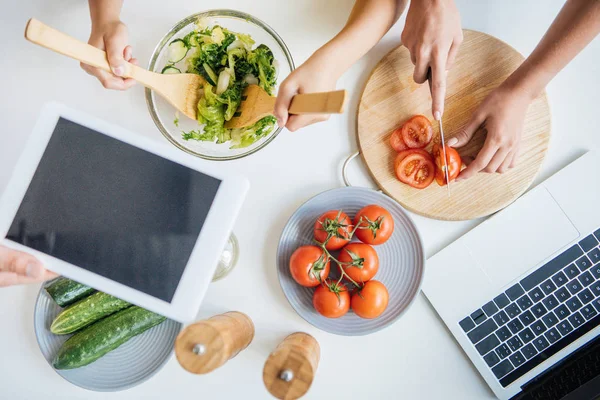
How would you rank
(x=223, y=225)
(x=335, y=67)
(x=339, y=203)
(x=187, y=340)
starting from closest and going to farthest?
(x=223, y=225) < (x=187, y=340) < (x=335, y=67) < (x=339, y=203)

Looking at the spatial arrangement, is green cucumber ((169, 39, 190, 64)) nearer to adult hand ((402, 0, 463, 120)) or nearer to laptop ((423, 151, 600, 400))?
adult hand ((402, 0, 463, 120))

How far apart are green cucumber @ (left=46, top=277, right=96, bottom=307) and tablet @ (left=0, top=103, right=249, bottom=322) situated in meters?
0.35

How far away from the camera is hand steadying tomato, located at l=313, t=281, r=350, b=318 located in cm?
92

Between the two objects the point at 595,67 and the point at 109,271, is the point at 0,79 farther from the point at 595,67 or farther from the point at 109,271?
the point at 595,67

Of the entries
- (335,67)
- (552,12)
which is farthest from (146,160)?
(552,12)

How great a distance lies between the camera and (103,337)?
3.07 ft

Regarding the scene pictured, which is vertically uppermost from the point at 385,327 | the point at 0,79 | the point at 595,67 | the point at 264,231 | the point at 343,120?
the point at 0,79

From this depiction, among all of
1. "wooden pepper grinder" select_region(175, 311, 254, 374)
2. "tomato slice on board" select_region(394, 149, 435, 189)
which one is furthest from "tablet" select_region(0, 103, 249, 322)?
"tomato slice on board" select_region(394, 149, 435, 189)

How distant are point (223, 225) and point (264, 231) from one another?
0.44 m

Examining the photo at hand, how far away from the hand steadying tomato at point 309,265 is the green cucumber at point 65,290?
18.5 inches

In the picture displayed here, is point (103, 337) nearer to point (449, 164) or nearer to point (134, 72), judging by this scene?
point (134, 72)

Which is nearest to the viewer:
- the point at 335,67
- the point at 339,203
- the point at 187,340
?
the point at 187,340

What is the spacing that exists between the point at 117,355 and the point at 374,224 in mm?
659

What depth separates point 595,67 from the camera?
1.08 metres
